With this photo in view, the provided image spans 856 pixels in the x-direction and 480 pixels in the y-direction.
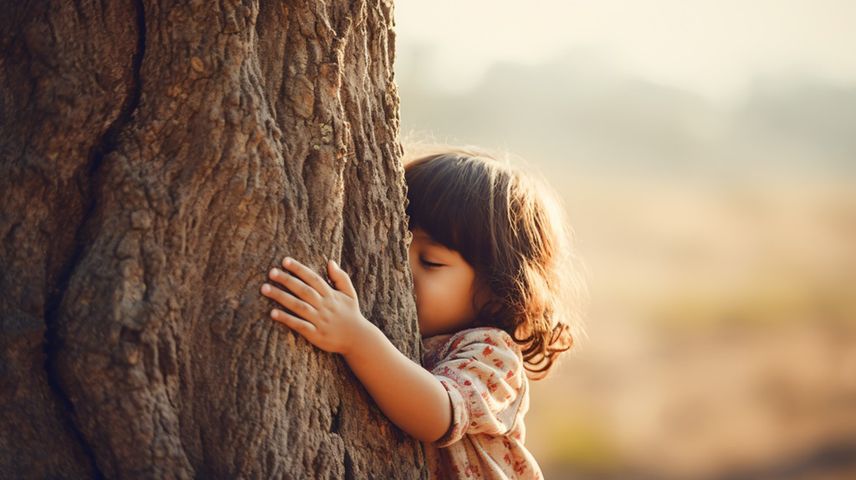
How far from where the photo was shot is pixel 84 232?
1938 mm

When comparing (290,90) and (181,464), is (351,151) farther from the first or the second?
(181,464)

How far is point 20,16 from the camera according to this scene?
6.49ft

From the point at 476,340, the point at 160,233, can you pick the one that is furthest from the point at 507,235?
the point at 160,233

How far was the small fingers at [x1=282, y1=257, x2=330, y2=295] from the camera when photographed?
2.02 m

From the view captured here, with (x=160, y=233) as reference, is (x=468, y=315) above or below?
below

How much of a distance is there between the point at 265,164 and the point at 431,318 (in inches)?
30.6

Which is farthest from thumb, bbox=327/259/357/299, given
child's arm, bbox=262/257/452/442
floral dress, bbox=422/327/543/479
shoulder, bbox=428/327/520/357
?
shoulder, bbox=428/327/520/357

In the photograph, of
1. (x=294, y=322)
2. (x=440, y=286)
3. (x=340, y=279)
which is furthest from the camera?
(x=440, y=286)

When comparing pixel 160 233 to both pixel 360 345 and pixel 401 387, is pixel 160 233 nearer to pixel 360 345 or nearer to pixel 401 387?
pixel 360 345

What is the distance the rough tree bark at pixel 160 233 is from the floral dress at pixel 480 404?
0.35 metres

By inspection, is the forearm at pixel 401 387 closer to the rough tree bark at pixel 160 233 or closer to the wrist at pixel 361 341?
the wrist at pixel 361 341

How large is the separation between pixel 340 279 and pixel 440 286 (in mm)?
521

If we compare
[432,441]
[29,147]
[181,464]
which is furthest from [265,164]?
[432,441]

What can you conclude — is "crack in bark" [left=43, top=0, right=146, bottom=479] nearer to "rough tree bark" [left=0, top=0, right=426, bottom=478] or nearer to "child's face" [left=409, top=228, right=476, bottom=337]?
"rough tree bark" [left=0, top=0, right=426, bottom=478]
